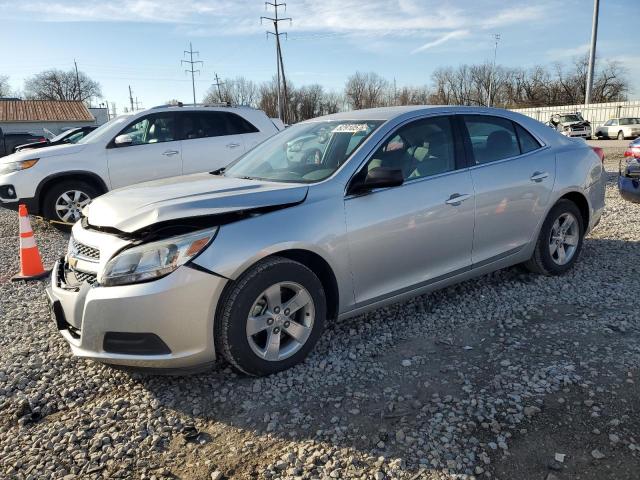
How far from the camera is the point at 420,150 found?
380 centimetres

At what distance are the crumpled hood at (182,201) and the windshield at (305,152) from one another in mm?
240

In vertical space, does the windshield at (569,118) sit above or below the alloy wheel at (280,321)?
above

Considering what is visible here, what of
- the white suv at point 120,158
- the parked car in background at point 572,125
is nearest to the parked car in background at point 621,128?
the parked car in background at point 572,125

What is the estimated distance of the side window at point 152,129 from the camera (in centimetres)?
770

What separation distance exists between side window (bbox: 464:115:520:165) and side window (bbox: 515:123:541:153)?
2.2 inches

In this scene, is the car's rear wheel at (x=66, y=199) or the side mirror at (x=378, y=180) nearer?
the side mirror at (x=378, y=180)

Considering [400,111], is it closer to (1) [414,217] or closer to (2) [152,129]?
(1) [414,217]

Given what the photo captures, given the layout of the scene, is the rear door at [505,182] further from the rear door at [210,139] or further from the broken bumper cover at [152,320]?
the rear door at [210,139]

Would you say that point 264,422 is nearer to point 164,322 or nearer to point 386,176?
point 164,322

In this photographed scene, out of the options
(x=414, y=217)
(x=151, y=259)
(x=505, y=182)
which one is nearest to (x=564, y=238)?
(x=505, y=182)

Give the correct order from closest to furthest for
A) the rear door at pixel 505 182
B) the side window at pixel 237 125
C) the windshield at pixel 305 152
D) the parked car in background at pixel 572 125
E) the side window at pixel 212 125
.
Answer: the windshield at pixel 305 152 → the rear door at pixel 505 182 → the side window at pixel 212 125 → the side window at pixel 237 125 → the parked car in background at pixel 572 125

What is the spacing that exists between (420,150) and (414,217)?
0.60 metres

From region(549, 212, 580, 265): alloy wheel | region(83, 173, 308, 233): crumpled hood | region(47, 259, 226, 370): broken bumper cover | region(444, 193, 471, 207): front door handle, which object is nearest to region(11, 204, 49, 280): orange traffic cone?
region(83, 173, 308, 233): crumpled hood

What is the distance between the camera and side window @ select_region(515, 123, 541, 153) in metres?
4.45
